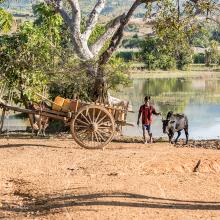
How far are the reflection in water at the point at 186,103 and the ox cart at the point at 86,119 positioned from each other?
10337 millimetres

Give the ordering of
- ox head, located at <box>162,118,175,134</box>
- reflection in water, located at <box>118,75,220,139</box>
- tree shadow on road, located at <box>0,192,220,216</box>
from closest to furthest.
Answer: tree shadow on road, located at <box>0,192,220,216</box> < ox head, located at <box>162,118,175,134</box> < reflection in water, located at <box>118,75,220,139</box>

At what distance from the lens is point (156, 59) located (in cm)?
7331

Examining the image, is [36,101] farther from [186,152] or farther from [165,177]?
[165,177]

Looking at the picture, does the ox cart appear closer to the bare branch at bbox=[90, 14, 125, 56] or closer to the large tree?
the large tree

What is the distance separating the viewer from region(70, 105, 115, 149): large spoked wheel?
43.7 ft

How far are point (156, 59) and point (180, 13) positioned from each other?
181 feet

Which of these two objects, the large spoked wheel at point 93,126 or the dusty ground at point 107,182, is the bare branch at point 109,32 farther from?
the large spoked wheel at point 93,126

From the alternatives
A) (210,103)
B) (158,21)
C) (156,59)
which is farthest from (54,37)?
(156,59)

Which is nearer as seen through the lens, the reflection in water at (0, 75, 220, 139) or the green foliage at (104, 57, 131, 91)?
the green foliage at (104, 57, 131, 91)

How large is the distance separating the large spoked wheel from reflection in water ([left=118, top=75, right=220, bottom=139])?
10360 mm

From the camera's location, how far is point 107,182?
10.1 metres

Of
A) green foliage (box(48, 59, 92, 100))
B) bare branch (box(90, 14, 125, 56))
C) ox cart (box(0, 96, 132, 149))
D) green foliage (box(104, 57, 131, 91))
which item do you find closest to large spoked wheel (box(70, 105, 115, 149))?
ox cart (box(0, 96, 132, 149))

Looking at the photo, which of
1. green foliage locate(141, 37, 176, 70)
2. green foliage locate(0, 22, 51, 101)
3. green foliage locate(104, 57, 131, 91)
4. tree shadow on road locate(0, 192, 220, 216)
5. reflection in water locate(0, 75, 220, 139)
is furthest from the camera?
green foliage locate(141, 37, 176, 70)

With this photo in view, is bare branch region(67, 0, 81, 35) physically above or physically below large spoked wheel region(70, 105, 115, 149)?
above
